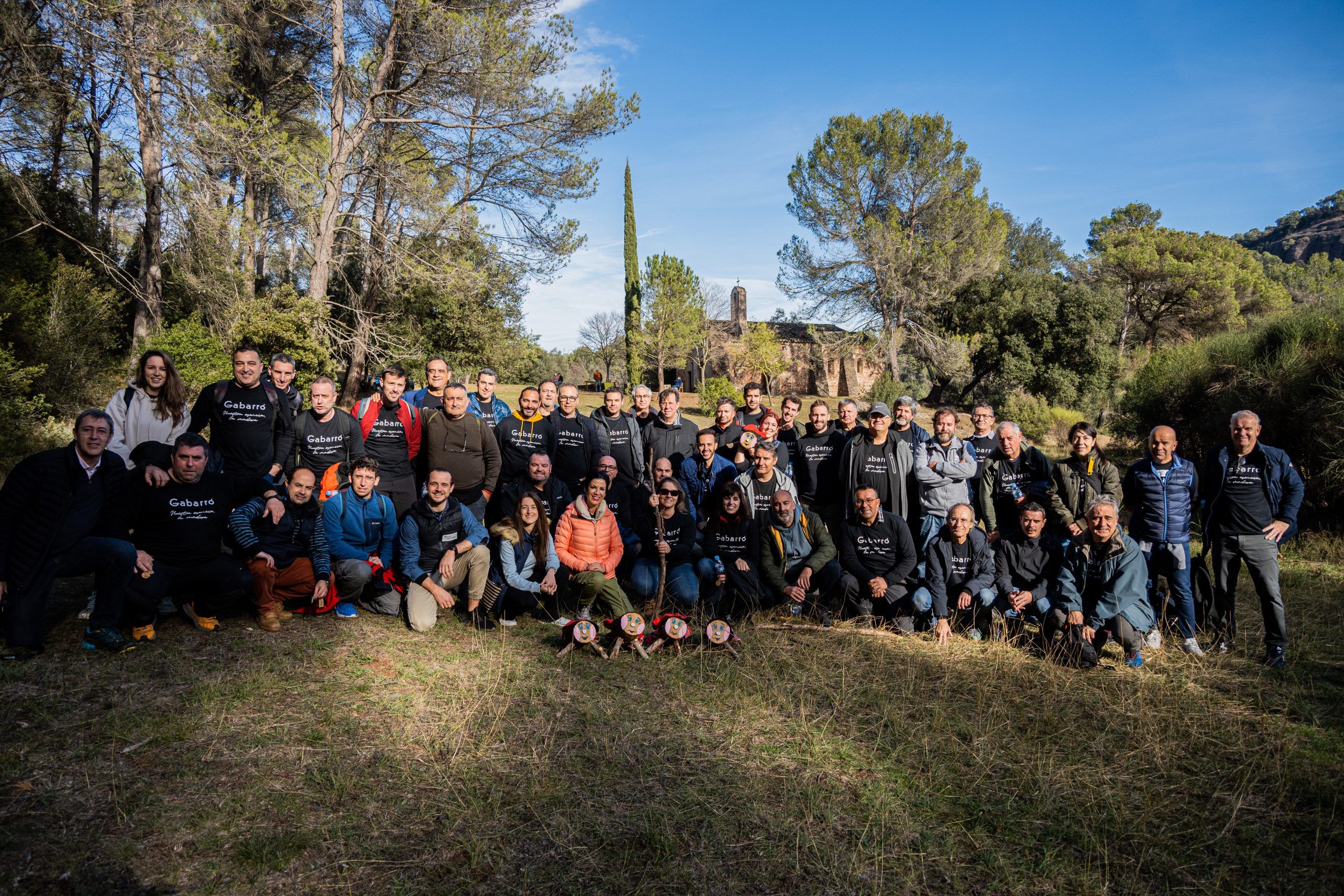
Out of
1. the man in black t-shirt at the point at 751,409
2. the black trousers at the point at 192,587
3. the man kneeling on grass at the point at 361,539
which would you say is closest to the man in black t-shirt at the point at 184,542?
the black trousers at the point at 192,587

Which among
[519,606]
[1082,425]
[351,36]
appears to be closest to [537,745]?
[519,606]

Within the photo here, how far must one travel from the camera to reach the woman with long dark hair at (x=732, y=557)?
5.72 m

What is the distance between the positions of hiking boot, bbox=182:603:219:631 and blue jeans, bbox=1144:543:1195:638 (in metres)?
6.71

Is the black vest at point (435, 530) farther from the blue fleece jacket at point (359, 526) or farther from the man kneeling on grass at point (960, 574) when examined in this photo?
the man kneeling on grass at point (960, 574)

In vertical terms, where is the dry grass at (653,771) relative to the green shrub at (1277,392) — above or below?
below

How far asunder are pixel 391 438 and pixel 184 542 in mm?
1696

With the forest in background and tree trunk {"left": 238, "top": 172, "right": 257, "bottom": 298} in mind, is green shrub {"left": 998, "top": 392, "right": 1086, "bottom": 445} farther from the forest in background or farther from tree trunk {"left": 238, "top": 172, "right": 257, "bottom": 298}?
tree trunk {"left": 238, "top": 172, "right": 257, "bottom": 298}

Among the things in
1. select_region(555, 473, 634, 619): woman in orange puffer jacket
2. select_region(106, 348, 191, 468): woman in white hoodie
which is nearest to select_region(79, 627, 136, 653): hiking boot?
select_region(106, 348, 191, 468): woman in white hoodie

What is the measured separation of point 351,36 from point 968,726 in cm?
1620

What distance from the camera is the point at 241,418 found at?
5.42 m

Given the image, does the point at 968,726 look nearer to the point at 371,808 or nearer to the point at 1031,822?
the point at 1031,822

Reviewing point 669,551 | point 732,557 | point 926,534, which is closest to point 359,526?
point 669,551

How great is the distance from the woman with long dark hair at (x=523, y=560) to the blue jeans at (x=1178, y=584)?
446 centimetres

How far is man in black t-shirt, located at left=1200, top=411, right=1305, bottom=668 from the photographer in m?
4.96
